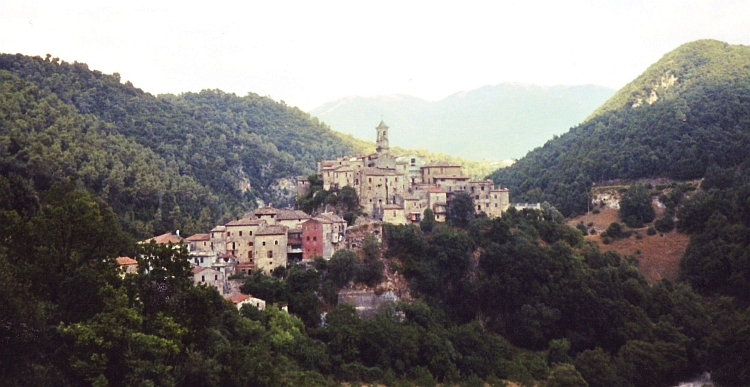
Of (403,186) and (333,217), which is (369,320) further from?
(403,186)

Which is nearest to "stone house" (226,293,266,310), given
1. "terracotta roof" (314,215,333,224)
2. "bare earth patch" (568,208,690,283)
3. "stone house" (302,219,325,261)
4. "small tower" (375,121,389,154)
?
"stone house" (302,219,325,261)

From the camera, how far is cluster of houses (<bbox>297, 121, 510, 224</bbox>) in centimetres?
5822

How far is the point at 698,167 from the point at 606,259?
89.8 ft

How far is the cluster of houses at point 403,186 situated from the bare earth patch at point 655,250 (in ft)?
54.3

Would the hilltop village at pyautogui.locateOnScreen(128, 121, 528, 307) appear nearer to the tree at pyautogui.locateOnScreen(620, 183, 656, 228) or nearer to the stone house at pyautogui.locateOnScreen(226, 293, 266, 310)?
the stone house at pyautogui.locateOnScreen(226, 293, 266, 310)

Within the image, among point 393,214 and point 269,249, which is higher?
point 393,214

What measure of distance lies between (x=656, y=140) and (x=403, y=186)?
42.6 m

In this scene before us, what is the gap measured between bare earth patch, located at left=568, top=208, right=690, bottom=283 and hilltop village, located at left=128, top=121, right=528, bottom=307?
452 inches

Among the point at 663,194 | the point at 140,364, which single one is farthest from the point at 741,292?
the point at 140,364

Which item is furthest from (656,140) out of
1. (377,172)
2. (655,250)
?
(377,172)

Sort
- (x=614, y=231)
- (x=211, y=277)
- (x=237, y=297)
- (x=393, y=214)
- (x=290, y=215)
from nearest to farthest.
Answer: (x=237, y=297) < (x=211, y=277) < (x=290, y=215) < (x=393, y=214) < (x=614, y=231)

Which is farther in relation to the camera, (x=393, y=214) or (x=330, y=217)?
(x=393, y=214)

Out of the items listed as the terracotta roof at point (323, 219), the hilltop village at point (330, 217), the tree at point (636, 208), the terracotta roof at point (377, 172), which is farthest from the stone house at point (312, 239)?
the tree at point (636, 208)

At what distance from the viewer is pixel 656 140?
9106cm
